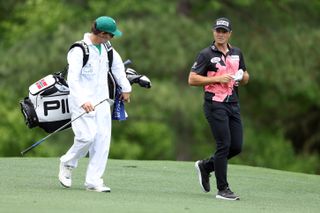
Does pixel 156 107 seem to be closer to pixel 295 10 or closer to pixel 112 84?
pixel 295 10

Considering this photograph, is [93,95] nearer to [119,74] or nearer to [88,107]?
[88,107]

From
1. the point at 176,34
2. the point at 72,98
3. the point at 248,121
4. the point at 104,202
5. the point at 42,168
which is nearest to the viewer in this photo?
the point at 104,202

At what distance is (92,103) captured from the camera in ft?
42.1

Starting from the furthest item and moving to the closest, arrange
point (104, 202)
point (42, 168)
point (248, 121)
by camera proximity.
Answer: point (248, 121), point (42, 168), point (104, 202)

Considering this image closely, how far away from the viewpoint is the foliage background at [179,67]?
33.4 meters

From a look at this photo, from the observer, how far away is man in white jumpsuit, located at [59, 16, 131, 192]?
12727mm

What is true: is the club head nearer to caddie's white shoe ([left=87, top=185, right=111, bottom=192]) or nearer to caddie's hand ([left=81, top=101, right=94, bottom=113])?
caddie's hand ([left=81, top=101, right=94, bottom=113])

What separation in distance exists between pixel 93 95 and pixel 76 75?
0.34 meters

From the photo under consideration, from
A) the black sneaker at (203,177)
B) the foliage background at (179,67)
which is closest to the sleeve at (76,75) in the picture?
the black sneaker at (203,177)

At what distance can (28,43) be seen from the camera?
35969mm

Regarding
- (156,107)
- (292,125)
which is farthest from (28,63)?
(292,125)

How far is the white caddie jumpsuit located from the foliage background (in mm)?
19315

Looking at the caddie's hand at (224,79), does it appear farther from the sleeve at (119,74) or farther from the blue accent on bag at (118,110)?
the blue accent on bag at (118,110)

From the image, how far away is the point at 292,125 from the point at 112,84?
2867 centimetres
